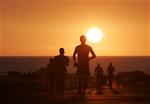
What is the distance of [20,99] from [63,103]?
159 centimetres

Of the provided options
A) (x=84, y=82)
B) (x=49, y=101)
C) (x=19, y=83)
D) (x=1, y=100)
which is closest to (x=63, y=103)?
(x=49, y=101)

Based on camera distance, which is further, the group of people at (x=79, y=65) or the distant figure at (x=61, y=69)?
the distant figure at (x=61, y=69)

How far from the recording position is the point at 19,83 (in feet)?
92.9

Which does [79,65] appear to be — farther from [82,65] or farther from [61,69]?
[61,69]

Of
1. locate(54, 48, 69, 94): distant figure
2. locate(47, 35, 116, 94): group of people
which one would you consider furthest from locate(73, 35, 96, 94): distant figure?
locate(54, 48, 69, 94): distant figure

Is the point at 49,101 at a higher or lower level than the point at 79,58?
lower

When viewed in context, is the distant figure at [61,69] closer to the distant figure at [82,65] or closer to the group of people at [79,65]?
the group of people at [79,65]

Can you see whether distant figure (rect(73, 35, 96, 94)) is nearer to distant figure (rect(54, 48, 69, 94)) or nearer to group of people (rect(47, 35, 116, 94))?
group of people (rect(47, 35, 116, 94))

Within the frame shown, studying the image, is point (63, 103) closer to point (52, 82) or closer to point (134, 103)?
point (134, 103)

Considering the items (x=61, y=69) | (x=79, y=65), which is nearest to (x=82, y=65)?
(x=79, y=65)

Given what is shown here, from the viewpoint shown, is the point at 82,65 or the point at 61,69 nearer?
the point at 82,65

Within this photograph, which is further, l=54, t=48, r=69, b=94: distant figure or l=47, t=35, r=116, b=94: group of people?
l=54, t=48, r=69, b=94: distant figure

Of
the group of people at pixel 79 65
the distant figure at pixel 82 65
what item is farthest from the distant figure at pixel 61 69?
the distant figure at pixel 82 65

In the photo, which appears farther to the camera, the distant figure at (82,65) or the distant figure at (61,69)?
the distant figure at (61,69)
